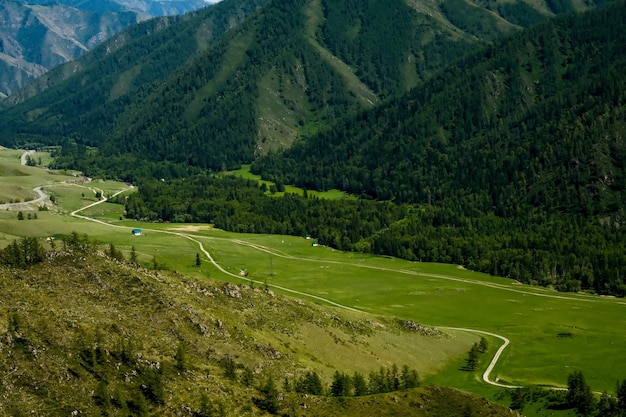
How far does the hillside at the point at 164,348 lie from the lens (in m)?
79.4

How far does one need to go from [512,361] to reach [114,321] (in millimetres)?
83875

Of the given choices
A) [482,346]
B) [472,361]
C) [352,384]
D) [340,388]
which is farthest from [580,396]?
[340,388]

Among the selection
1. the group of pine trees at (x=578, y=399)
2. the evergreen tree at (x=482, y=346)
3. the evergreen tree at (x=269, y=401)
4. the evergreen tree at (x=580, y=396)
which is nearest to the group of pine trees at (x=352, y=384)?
the evergreen tree at (x=269, y=401)

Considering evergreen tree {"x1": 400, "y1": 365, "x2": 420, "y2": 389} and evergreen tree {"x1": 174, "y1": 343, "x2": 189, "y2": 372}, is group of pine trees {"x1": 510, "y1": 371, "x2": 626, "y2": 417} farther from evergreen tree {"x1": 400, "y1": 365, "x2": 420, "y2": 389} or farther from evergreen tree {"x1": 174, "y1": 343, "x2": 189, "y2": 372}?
evergreen tree {"x1": 174, "y1": 343, "x2": 189, "y2": 372}

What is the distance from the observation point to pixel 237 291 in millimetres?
136500

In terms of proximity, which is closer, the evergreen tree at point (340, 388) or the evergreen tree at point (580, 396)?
the evergreen tree at point (340, 388)

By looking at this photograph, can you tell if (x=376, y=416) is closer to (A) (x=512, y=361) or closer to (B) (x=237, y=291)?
(B) (x=237, y=291)

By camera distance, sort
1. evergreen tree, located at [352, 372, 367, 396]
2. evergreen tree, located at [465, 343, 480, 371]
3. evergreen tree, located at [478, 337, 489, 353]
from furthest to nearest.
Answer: evergreen tree, located at [478, 337, 489, 353]
evergreen tree, located at [465, 343, 480, 371]
evergreen tree, located at [352, 372, 367, 396]

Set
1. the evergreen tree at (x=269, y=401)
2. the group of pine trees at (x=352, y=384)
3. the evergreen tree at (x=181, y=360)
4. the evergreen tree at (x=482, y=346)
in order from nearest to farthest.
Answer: the evergreen tree at (x=269, y=401), the evergreen tree at (x=181, y=360), the group of pine trees at (x=352, y=384), the evergreen tree at (x=482, y=346)

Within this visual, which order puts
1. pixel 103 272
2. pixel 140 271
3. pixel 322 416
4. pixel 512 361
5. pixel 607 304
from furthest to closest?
1. pixel 607 304
2. pixel 512 361
3. pixel 140 271
4. pixel 103 272
5. pixel 322 416

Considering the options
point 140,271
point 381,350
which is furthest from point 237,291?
point 381,350

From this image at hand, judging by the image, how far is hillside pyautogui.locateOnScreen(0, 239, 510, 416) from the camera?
261 feet

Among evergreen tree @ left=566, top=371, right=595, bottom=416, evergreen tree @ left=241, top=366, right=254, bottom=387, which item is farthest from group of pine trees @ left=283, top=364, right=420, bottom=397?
evergreen tree @ left=566, top=371, right=595, bottom=416

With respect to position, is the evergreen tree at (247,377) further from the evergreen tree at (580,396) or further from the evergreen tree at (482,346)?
the evergreen tree at (482,346)
